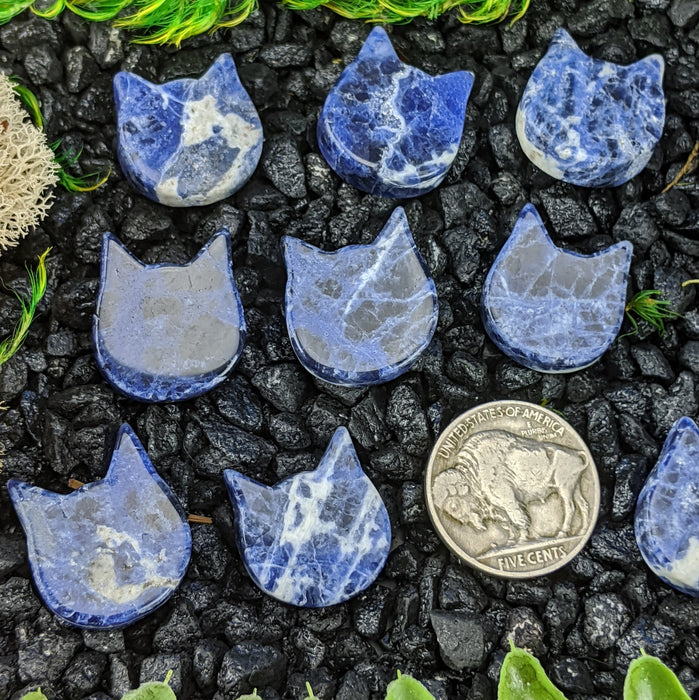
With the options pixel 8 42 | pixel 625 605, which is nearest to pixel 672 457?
pixel 625 605

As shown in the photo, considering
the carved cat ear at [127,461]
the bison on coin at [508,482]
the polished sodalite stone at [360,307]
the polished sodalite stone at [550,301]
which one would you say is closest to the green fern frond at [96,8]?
the polished sodalite stone at [360,307]

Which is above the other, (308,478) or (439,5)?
(439,5)

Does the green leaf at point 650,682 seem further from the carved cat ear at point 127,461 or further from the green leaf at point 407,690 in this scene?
the carved cat ear at point 127,461

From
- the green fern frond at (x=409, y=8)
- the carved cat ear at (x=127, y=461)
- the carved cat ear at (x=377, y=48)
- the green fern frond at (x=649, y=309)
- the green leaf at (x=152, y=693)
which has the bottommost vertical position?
the green leaf at (x=152, y=693)

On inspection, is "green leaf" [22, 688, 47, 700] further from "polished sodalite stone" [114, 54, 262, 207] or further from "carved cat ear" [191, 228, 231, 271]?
"polished sodalite stone" [114, 54, 262, 207]

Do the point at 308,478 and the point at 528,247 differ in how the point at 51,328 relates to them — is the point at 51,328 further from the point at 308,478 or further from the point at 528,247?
the point at 528,247
